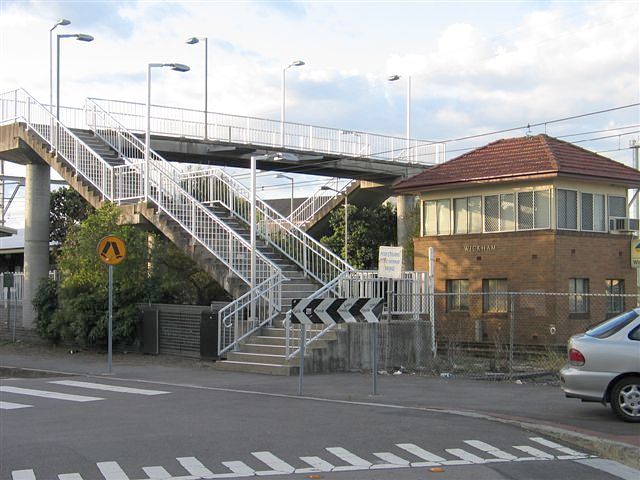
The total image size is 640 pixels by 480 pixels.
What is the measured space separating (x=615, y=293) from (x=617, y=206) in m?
2.91

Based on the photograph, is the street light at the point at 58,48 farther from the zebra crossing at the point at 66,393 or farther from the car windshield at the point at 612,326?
the car windshield at the point at 612,326

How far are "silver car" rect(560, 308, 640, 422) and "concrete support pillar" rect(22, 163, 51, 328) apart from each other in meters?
22.6

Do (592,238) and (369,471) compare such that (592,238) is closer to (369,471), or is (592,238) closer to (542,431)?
(542,431)

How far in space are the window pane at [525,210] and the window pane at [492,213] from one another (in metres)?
0.82

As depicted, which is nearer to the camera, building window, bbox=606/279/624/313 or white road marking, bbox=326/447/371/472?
white road marking, bbox=326/447/371/472

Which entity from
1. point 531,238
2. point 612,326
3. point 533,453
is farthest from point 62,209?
point 533,453

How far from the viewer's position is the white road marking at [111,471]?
26.7ft

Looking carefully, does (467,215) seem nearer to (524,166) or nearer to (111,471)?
(524,166)

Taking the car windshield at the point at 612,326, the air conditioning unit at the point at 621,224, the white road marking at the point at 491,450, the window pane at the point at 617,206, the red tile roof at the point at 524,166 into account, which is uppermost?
the red tile roof at the point at 524,166

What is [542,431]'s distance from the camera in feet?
35.9

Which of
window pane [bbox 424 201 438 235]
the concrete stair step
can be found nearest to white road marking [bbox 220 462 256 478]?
the concrete stair step

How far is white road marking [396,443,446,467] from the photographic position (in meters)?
8.96

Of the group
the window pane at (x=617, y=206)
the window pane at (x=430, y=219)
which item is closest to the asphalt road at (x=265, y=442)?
the window pane at (x=430, y=219)

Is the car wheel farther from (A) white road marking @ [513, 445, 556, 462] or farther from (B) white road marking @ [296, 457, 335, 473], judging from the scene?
(B) white road marking @ [296, 457, 335, 473]
